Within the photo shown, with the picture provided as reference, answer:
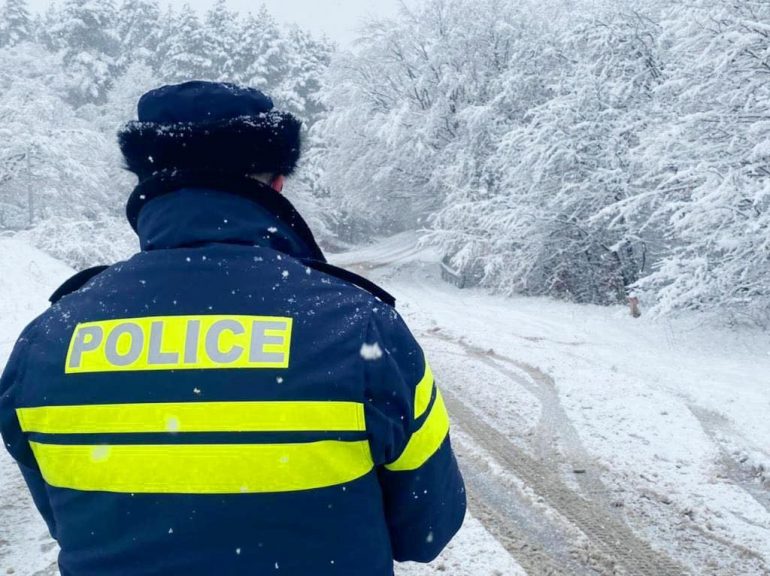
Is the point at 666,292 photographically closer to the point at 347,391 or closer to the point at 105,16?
the point at 347,391

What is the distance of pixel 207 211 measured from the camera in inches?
57.7

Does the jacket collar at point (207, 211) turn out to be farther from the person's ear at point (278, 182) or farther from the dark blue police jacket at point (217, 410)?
the person's ear at point (278, 182)

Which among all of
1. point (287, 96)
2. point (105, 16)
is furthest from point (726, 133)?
point (105, 16)

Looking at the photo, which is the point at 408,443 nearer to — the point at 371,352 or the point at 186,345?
the point at 371,352

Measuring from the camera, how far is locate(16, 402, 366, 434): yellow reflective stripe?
4.15ft

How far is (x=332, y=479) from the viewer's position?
1.31 m

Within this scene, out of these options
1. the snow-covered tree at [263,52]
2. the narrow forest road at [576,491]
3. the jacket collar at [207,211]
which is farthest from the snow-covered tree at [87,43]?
the jacket collar at [207,211]

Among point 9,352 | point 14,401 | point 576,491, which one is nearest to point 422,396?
point 14,401

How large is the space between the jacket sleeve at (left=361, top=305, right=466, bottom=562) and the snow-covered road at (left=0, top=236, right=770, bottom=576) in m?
2.25

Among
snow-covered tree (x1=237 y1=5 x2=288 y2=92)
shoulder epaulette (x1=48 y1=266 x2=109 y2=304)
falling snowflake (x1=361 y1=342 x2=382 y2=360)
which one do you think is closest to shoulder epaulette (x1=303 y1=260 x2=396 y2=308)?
falling snowflake (x1=361 y1=342 x2=382 y2=360)

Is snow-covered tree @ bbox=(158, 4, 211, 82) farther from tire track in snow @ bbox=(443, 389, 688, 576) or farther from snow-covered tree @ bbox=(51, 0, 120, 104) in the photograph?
tire track in snow @ bbox=(443, 389, 688, 576)

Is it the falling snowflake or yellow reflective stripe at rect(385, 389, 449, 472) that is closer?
the falling snowflake

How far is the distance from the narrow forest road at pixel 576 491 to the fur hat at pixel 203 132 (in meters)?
2.86

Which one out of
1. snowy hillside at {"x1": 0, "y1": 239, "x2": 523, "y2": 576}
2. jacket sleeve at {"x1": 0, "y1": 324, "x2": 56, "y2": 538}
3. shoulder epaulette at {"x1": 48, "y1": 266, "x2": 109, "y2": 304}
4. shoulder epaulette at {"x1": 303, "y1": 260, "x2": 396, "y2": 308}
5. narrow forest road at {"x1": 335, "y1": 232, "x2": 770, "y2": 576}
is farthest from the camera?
narrow forest road at {"x1": 335, "y1": 232, "x2": 770, "y2": 576}
